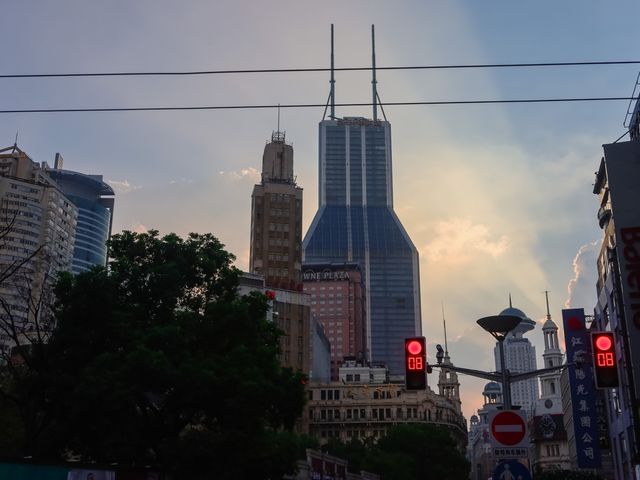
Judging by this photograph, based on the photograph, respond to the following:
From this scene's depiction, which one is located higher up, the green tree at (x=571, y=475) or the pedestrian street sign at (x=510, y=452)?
the pedestrian street sign at (x=510, y=452)

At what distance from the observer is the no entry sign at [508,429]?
15375mm

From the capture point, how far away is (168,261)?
31.3m

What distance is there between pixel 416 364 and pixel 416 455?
2764 inches

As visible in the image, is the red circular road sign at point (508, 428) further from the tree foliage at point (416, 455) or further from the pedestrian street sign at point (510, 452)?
the tree foliage at point (416, 455)

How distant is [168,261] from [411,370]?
17.8 m

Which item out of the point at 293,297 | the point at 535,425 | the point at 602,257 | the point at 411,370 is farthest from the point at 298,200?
the point at 411,370

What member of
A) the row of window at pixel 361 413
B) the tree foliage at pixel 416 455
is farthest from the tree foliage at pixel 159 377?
the row of window at pixel 361 413

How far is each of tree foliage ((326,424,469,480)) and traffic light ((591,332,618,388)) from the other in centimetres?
6476

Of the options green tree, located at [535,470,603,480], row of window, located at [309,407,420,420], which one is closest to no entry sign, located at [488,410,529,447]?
green tree, located at [535,470,603,480]

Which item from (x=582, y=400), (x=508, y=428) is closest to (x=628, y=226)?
(x=582, y=400)

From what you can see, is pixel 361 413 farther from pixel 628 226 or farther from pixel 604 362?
pixel 604 362

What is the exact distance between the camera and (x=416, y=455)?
81.9m

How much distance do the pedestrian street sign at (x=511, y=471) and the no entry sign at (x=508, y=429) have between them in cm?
87

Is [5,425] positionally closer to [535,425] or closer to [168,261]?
[168,261]
